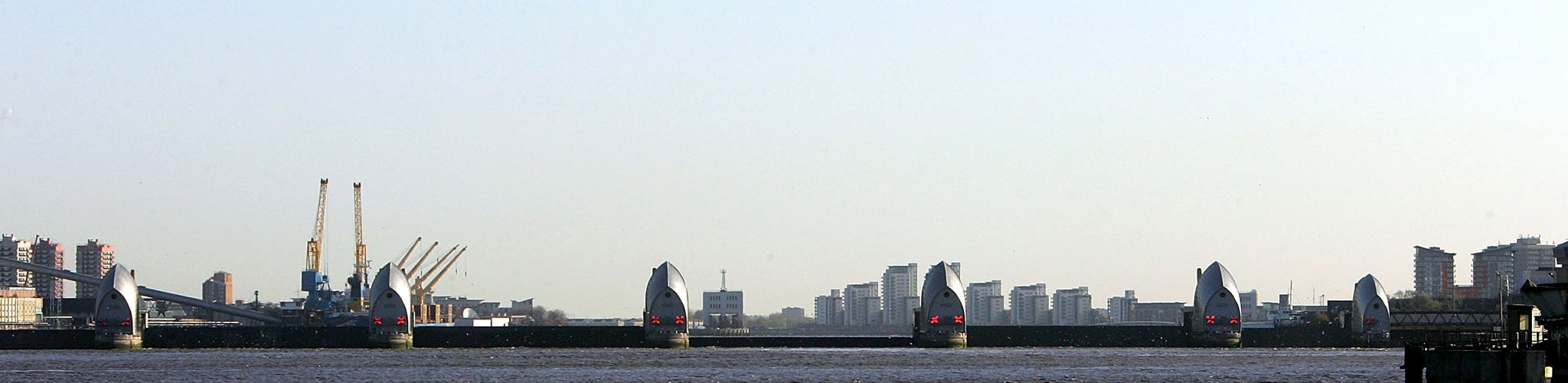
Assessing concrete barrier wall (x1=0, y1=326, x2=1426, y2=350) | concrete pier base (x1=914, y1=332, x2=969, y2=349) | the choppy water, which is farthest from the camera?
concrete barrier wall (x1=0, y1=326, x2=1426, y2=350)

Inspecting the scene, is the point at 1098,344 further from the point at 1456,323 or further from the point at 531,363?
the point at 531,363

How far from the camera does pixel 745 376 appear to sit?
3570 inches

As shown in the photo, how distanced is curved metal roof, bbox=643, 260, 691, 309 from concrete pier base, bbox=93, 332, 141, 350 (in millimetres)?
34267

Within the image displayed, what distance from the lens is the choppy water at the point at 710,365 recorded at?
89875mm

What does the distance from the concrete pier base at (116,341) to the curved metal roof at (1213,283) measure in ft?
238

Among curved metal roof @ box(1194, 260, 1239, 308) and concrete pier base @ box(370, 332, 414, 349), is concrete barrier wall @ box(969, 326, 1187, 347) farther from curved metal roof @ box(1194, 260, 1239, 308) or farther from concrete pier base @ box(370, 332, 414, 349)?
concrete pier base @ box(370, 332, 414, 349)

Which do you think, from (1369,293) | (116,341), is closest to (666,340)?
(116,341)

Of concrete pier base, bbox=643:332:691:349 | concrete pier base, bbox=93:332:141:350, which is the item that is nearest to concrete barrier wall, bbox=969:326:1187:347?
concrete pier base, bbox=643:332:691:349

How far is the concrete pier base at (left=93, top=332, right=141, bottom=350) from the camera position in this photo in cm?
14088

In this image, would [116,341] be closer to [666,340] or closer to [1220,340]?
[666,340]

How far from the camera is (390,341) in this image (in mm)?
141250

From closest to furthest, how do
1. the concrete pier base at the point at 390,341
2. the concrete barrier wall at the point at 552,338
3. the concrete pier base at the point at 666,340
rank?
the concrete pier base at the point at 666,340 → the concrete pier base at the point at 390,341 → the concrete barrier wall at the point at 552,338

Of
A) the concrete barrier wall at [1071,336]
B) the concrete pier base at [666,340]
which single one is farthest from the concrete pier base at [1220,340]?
the concrete pier base at [666,340]

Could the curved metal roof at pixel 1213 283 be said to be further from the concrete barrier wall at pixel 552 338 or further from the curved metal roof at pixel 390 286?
the curved metal roof at pixel 390 286
